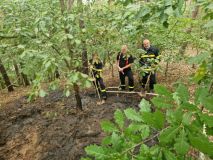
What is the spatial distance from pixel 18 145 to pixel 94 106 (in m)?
2.80

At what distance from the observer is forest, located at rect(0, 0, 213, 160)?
1.18 metres

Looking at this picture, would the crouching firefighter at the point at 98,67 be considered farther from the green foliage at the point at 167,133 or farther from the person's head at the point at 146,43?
the green foliage at the point at 167,133

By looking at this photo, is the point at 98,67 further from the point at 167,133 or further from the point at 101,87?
the point at 167,133

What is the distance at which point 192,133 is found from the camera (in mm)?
1071

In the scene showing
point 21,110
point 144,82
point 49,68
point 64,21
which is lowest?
point 21,110

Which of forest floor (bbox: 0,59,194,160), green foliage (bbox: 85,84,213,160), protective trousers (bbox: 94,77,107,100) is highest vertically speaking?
green foliage (bbox: 85,84,213,160)

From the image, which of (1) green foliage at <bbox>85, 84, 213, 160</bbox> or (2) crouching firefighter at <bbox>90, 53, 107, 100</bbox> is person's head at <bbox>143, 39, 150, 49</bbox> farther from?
(1) green foliage at <bbox>85, 84, 213, 160</bbox>

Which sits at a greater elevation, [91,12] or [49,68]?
[91,12]

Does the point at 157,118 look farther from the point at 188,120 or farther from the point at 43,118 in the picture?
the point at 43,118

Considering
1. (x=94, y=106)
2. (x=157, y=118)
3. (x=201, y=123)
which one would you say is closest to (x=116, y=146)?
(x=157, y=118)

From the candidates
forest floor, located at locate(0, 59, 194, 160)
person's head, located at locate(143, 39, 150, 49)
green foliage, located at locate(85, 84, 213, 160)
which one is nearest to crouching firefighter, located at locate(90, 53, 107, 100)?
forest floor, located at locate(0, 59, 194, 160)

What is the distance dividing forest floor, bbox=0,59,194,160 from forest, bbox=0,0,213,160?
0.11 ft

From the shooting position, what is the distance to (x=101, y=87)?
9.90 metres

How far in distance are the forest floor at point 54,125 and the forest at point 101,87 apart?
33 millimetres
